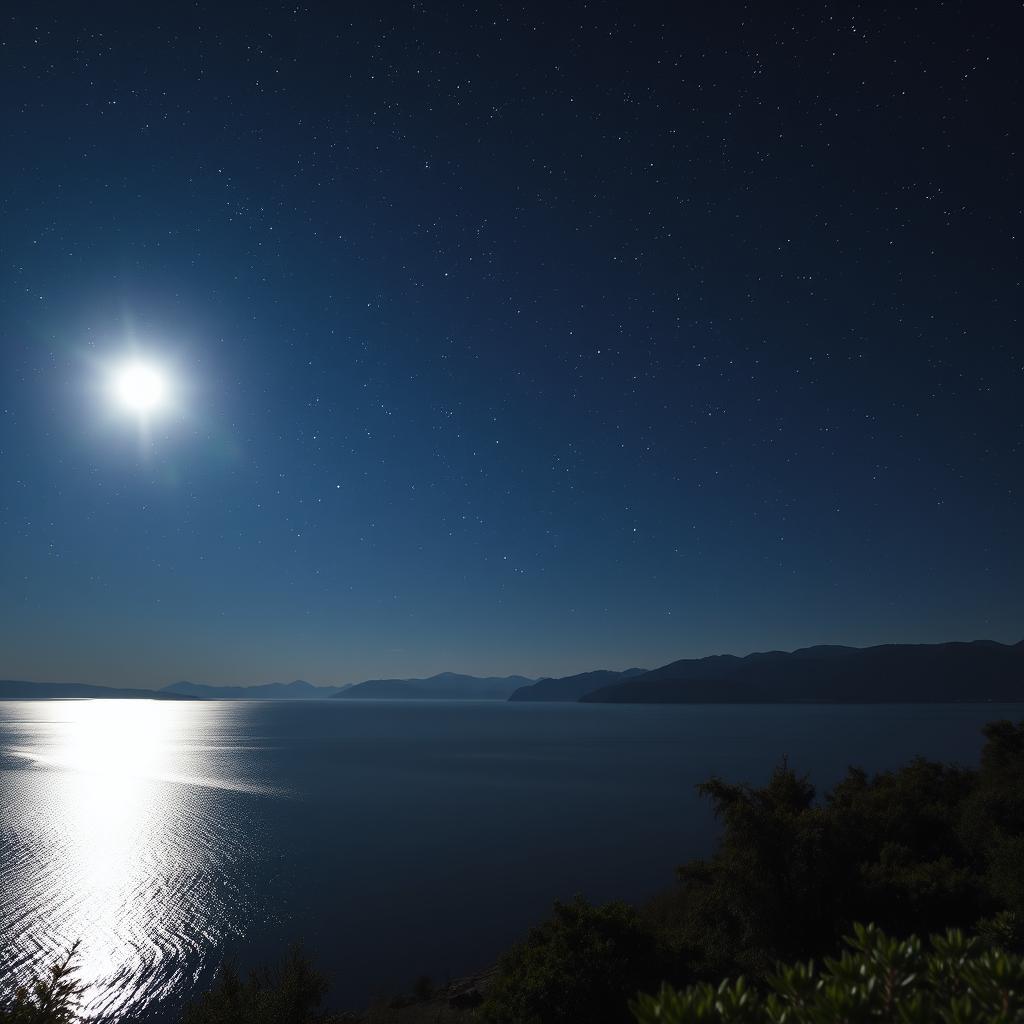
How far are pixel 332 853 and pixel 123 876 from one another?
17.2 meters

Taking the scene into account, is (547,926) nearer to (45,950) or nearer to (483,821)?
(45,950)

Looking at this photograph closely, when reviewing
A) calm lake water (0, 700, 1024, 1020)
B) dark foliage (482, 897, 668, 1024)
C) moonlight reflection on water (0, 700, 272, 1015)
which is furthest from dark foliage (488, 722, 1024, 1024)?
moonlight reflection on water (0, 700, 272, 1015)

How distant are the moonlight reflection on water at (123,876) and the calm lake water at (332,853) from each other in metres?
0.22

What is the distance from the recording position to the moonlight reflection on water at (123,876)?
116 feet

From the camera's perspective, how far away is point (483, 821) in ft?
236

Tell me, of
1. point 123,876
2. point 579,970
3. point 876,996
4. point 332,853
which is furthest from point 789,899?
point 123,876

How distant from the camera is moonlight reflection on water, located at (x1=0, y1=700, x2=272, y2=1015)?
116ft

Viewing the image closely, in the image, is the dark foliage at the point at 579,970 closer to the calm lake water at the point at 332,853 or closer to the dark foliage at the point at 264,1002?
the dark foliage at the point at 264,1002

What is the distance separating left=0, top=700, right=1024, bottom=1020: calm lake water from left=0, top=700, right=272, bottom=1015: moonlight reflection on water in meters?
0.22

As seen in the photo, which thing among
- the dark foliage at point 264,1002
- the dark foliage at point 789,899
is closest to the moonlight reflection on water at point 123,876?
the dark foliage at point 264,1002

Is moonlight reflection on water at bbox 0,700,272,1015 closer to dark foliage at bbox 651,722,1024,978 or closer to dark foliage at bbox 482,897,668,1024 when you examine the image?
dark foliage at bbox 482,897,668,1024

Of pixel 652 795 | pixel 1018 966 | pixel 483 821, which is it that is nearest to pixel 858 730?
pixel 652 795

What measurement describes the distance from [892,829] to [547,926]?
22401 mm

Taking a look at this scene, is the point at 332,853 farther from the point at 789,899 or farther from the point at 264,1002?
the point at 789,899
